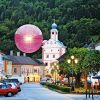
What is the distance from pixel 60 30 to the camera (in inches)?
7377

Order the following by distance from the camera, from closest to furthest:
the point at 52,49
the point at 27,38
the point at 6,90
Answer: the point at 27,38, the point at 6,90, the point at 52,49

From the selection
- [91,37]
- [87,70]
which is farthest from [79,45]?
[87,70]

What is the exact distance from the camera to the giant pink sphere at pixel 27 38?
2555 centimetres

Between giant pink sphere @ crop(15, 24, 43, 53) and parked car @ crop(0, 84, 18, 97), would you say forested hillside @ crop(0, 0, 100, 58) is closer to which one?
parked car @ crop(0, 84, 18, 97)

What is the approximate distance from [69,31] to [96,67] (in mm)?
118711

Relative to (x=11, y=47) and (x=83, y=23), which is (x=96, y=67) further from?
(x=83, y=23)

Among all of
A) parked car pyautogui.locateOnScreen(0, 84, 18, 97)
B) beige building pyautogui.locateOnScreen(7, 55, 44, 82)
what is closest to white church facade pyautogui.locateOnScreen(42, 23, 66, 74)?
beige building pyautogui.locateOnScreen(7, 55, 44, 82)

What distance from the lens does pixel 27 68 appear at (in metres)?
164

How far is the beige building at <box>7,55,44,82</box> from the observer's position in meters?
159

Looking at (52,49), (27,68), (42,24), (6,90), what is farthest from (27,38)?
(42,24)

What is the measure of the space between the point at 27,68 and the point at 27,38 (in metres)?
138

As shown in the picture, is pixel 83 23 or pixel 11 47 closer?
pixel 11 47

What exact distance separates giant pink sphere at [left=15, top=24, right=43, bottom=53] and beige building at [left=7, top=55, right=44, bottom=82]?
130 metres

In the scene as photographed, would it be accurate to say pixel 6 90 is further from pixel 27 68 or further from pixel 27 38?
pixel 27 68
